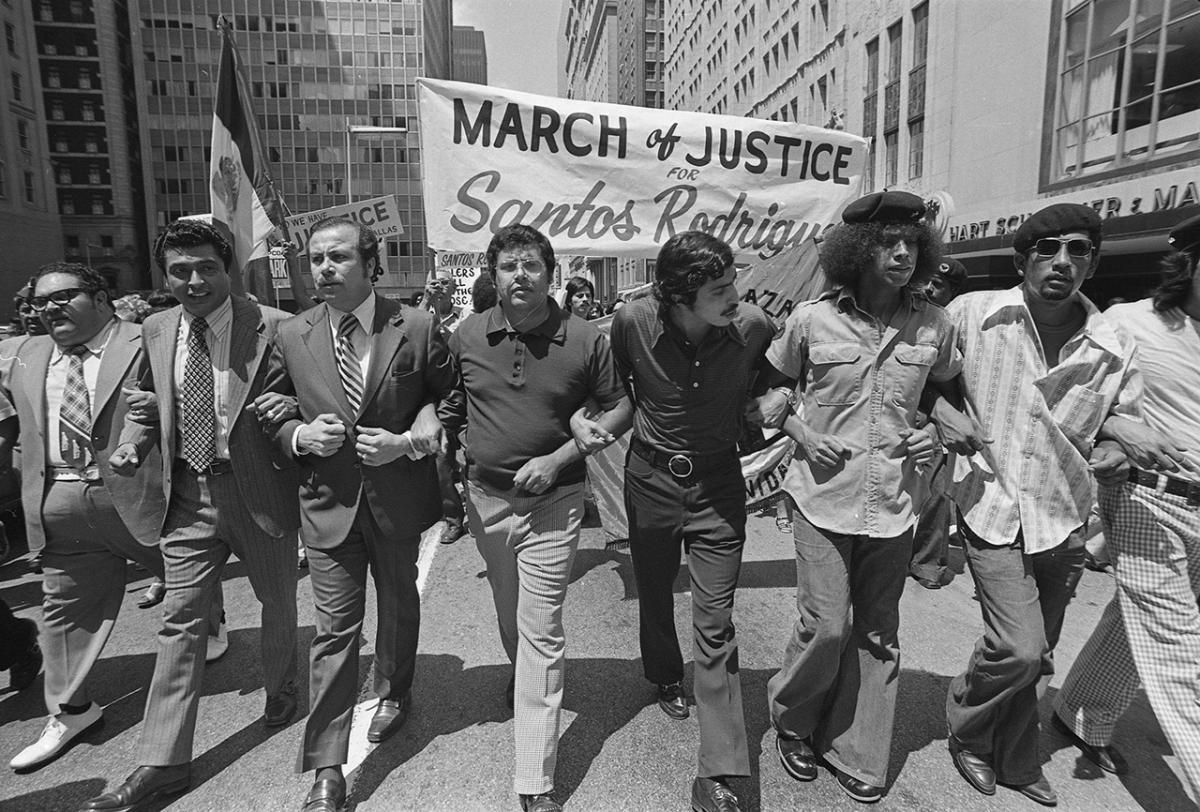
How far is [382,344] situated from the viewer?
9.68 ft

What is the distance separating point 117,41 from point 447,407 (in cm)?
10211

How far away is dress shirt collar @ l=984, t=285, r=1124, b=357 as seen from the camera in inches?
→ 104

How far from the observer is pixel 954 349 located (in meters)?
2.84

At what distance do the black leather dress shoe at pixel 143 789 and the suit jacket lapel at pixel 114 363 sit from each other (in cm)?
154

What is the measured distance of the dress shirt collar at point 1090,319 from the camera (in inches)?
104

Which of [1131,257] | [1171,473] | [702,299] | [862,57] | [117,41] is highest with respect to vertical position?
[117,41]

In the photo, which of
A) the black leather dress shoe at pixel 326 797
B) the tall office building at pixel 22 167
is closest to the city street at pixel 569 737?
the black leather dress shoe at pixel 326 797

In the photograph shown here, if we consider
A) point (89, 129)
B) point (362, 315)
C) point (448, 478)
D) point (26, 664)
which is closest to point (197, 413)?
point (362, 315)

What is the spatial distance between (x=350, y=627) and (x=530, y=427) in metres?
1.10

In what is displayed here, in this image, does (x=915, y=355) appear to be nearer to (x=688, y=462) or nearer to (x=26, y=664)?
(x=688, y=462)

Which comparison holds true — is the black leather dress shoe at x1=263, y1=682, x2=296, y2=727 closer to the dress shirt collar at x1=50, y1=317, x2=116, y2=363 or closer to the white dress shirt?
the white dress shirt

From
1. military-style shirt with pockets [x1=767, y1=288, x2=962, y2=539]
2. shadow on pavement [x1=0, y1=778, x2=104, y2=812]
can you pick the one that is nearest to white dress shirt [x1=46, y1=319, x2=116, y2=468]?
shadow on pavement [x1=0, y1=778, x2=104, y2=812]

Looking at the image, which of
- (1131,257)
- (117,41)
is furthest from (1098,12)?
(117,41)

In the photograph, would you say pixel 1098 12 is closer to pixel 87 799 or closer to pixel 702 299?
pixel 702 299
